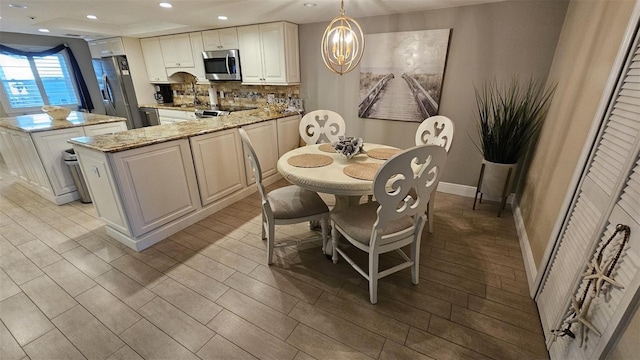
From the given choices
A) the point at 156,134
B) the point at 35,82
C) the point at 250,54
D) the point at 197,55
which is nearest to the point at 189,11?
the point at 250,54

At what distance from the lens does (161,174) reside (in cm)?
221

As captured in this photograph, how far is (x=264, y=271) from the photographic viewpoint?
6.30 ft

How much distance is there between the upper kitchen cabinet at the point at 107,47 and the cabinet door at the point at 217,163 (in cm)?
356

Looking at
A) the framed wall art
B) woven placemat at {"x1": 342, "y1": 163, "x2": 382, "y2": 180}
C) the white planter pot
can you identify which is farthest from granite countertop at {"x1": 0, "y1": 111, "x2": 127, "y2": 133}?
Answer: the white planter pot

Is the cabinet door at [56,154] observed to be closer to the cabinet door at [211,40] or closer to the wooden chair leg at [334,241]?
the cabinet door at [211,40]

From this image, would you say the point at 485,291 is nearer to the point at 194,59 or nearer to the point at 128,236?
the point at 128,236

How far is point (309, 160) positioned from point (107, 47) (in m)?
5.19

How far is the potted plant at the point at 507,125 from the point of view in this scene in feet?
7.68

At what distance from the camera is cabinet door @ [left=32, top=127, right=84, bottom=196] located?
274 centimetres

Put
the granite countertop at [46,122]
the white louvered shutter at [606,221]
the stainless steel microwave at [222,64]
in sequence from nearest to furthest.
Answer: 1. the white louvered shutter at [606,221]
2. the granite countertop at [46,122]
3. the stainless steel microwave at [222,64]

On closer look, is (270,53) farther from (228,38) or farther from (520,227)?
(520,227)

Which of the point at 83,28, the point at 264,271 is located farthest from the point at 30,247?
the point at 83,28

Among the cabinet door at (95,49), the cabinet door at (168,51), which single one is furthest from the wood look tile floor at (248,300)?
the cabinet door at (95,49)

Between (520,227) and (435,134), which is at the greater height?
(435,134)
